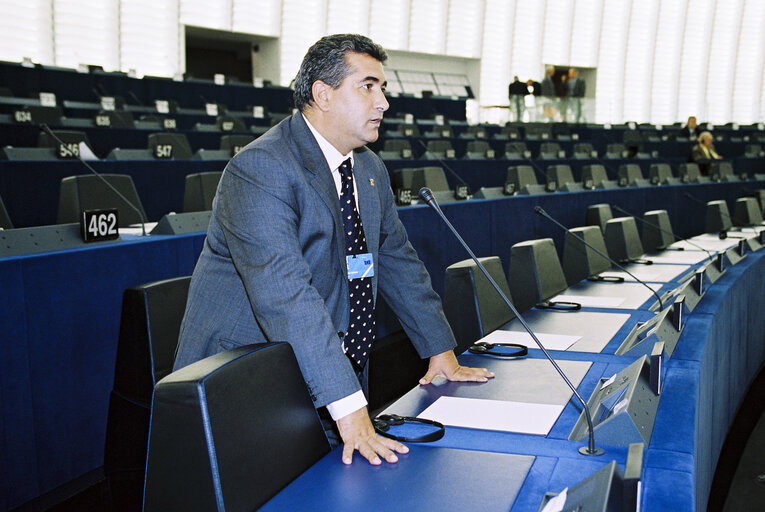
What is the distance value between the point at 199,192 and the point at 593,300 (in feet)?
8.00

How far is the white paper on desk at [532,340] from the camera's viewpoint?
183cm

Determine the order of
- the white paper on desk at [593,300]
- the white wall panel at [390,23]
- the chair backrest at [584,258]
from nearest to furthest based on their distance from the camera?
the white paper on desk at [593,300] → the chair backrest at [584,258] → the white wall panel at [390,23]

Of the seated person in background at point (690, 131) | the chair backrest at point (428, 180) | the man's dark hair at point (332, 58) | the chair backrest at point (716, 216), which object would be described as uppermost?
the seated person in background at point (690, 131)

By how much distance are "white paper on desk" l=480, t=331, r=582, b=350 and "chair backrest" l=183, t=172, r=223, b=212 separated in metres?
2.52

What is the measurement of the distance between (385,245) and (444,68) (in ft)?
49.8

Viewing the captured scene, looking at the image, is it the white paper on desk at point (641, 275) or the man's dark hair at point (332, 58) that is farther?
the white paper on desk at point (641, 275)

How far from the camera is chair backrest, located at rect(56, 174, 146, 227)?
12.0 feet

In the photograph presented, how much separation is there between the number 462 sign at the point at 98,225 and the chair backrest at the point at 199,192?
4.93 ft

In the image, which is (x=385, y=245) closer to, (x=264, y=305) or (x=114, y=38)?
(x=264, y=305)

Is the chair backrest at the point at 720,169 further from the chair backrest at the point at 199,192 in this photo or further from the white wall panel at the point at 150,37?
the white wall panel at the point at 150,37

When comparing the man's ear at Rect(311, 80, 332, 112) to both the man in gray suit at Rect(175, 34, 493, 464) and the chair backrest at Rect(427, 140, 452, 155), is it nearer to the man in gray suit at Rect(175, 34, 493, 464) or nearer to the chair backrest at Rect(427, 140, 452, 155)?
the man in gray suit at Rect(175, 34, 493, 464)

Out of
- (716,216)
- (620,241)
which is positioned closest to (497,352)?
(620,241)

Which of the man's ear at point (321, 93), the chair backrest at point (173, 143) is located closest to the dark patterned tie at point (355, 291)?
the man's ear at point (321, 93)

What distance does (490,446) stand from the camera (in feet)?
3.73
